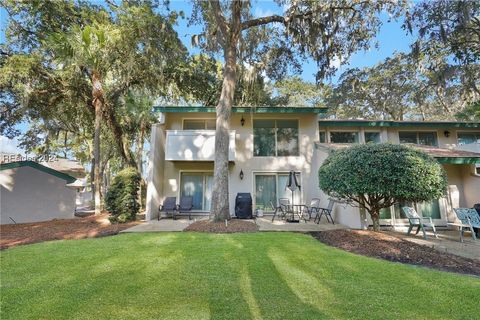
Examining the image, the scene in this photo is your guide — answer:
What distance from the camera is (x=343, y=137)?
463 inches

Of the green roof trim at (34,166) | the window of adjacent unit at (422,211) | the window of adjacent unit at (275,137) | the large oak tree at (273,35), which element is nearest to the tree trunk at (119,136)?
the green roof trim at (34,166)

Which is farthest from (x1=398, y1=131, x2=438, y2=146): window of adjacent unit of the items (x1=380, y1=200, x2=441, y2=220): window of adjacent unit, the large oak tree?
the large oak tree

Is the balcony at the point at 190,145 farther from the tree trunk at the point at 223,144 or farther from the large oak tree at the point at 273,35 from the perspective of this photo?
the large oak tree at the point at 273,35

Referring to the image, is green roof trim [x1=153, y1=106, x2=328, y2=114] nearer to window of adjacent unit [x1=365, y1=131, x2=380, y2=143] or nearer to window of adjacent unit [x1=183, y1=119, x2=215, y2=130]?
window of adjacent unit [x1=183, y1=119, x2=215, y2=130]

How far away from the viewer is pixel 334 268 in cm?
412

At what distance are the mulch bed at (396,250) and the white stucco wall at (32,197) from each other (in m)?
12.0

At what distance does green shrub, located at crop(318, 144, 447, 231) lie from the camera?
6.00 meters

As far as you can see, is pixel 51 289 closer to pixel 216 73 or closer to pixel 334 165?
pixel 334 165

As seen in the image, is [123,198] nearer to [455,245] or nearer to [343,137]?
[343,137]

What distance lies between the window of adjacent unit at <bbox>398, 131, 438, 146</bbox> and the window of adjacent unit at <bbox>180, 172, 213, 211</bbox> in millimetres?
9449

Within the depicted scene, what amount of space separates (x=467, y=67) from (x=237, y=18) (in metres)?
11.1

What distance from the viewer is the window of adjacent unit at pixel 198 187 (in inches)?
438

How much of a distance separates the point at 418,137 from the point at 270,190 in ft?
25.1

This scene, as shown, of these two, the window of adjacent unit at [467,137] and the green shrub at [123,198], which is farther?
the window of adjacent unit at [467,137]
